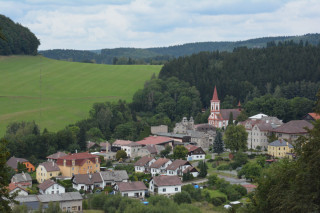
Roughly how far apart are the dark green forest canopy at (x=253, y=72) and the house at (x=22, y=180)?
4762cm

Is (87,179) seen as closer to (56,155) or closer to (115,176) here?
(115,176)

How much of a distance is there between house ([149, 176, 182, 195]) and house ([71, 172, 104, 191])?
5075 mm

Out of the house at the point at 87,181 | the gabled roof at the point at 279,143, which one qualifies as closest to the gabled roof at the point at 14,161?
the house at the point at 87,181

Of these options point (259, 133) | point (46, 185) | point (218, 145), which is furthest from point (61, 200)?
point (259, 133)

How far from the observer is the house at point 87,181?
4728 cm

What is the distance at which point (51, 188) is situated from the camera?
45.1 m

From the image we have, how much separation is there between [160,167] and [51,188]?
41.1ft

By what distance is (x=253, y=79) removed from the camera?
3659 inches

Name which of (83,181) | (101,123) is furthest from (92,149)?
(83,181)

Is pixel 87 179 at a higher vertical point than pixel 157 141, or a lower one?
lower

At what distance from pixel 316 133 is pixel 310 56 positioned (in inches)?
3147

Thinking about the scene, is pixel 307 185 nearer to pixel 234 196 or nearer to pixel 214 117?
pixel 234 196

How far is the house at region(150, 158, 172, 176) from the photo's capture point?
52.9 metres

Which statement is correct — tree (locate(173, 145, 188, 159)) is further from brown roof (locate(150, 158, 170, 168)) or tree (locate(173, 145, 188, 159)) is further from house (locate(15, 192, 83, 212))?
house (locate(15, 192, 83, 212))
